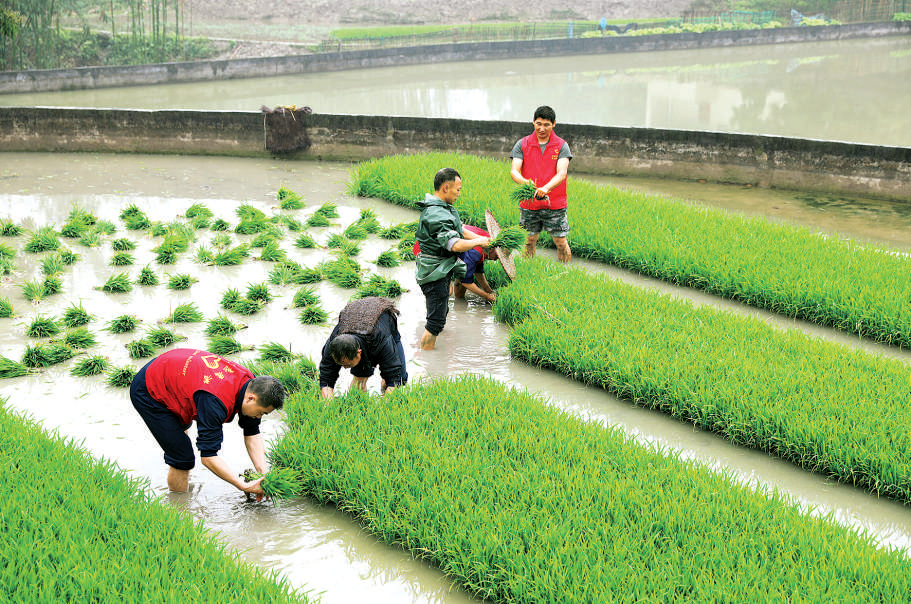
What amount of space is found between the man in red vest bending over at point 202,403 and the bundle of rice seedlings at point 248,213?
538 centimetres

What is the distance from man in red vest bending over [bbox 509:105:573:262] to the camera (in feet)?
23.4

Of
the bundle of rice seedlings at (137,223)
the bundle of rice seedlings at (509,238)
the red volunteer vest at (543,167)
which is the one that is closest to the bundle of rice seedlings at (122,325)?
the bundle of rice seedlings at (509,238)

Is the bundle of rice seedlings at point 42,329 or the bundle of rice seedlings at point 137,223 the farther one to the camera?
the bundle of rice seedlings at point 137,223

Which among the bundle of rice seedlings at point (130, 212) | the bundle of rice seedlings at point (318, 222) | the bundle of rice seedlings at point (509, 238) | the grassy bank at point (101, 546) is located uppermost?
the bundle of rice seedlings at point (509, 238)

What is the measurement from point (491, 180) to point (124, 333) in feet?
17.1

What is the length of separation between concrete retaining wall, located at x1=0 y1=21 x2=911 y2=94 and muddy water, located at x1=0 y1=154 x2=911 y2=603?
13672mm

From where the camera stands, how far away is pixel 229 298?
663cm

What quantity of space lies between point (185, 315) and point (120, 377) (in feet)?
3.49

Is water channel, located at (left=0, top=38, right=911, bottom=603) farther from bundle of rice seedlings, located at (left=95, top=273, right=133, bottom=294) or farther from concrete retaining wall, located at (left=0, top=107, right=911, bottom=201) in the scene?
concrete retaining wall, located at (left=0, top=107, right=911, bottom=201)

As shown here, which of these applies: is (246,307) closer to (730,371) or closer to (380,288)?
(380,288)

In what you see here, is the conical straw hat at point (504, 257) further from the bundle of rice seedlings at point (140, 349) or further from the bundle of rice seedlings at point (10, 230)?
the bundle of rice seedlings at point (10, 230)

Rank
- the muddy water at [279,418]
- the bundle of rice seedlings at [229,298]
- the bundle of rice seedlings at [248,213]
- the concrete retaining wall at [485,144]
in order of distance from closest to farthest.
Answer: the muddy water at [279,418]
the bundle of rice seedlings at [229,298]
the bundle of rice seedlings at [248,213]
the concrete retaining wall at [485,144]

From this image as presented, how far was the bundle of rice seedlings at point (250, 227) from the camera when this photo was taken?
871 centimetres

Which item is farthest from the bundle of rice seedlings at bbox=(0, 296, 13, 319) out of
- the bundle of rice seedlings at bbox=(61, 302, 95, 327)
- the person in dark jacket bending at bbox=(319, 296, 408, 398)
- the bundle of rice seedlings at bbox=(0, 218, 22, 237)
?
→ the person in dark jacket bending at bbox=(319, 296, 408, 398)
